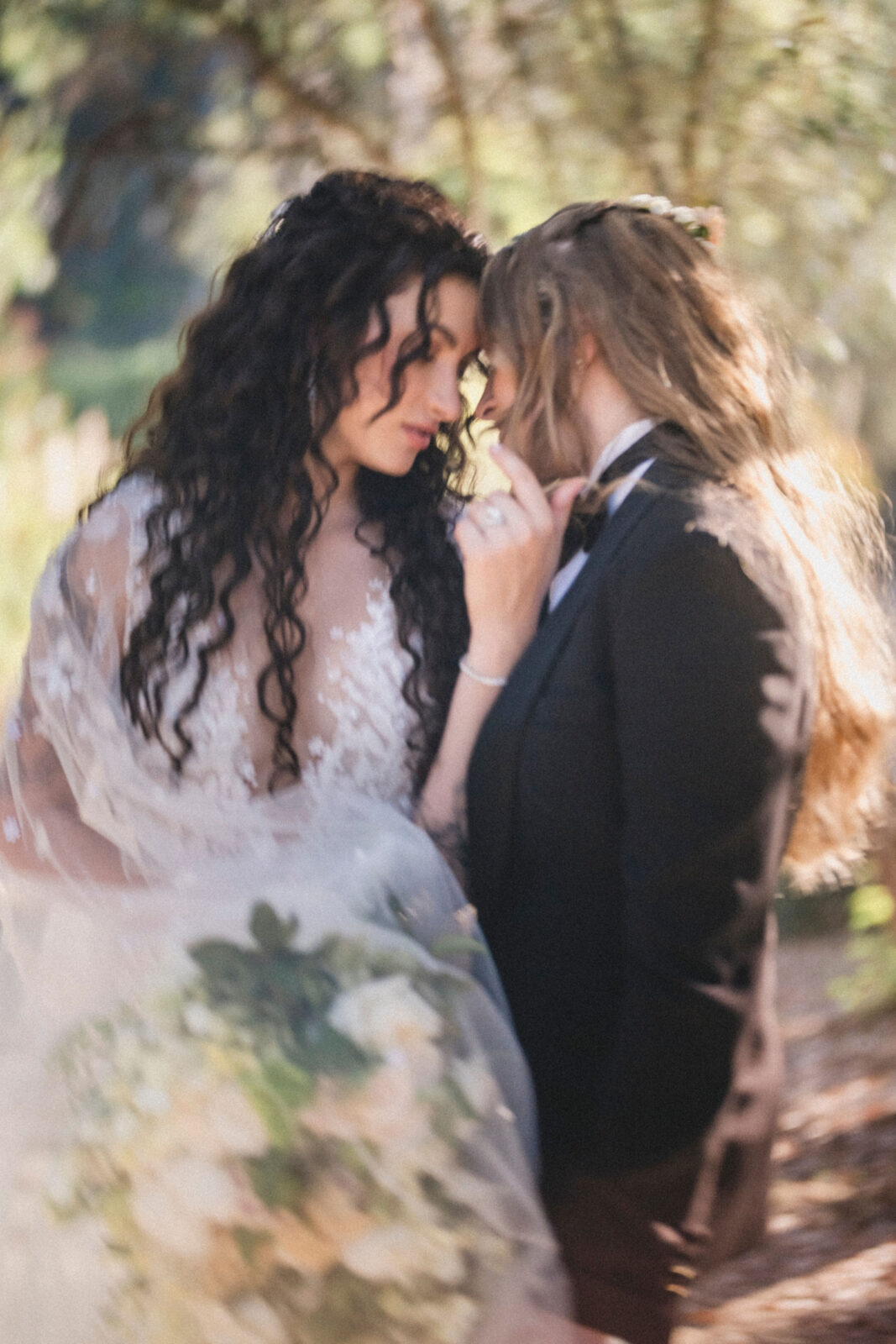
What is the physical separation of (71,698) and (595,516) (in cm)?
87

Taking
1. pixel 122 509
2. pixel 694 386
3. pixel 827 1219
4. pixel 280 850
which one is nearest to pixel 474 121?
pixel 122 509

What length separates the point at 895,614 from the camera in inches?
92.0

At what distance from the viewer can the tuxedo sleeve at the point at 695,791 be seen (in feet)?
4.13

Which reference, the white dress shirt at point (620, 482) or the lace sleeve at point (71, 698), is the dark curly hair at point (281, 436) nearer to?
the lace sleeve at point (71, 698)

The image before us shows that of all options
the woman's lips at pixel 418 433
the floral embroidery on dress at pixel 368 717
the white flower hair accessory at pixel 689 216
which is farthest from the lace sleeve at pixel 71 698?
the white flower hair accessory at pixel 689 216

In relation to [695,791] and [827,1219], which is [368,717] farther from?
[827,1219]

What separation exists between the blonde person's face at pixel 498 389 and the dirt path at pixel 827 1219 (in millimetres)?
2063

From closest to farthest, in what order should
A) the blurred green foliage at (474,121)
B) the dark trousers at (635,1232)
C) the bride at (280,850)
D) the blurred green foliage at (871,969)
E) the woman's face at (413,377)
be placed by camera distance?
the bride at (280,850), the dark trousers at (635,1232), the woman's face at (413,377), the blurred green foliage at (474,121), the blurred green foliage at (871,969)

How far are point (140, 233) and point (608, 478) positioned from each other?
2.93 meters

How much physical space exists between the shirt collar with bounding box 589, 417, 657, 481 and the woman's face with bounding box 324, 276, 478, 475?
0.37 meters

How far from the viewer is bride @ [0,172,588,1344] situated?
3.92 ft

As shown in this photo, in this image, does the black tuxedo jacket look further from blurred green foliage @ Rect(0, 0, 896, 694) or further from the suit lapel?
blurred green foliage @ Rect(0, 0, 896, 694)

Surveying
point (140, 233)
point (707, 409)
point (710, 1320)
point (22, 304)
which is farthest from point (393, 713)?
point (22, 304)

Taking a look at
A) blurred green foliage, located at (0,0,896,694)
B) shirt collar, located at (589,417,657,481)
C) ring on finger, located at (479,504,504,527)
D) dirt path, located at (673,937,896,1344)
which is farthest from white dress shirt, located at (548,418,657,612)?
dirt path, located at (673,937,896,1344)
